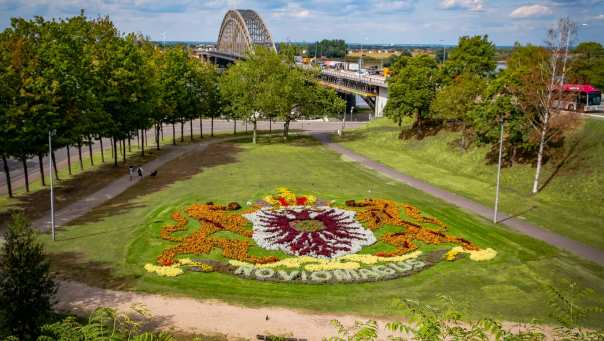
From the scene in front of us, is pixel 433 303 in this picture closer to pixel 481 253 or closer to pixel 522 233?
pixel 481 253

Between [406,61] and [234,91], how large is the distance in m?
32.8

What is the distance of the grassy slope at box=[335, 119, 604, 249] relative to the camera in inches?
1967

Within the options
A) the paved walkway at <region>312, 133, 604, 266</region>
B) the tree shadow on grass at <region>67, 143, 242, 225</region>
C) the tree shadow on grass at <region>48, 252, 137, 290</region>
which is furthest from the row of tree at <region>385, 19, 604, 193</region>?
the tree shadow on grass at <region>48, 252, 137, 290</region>

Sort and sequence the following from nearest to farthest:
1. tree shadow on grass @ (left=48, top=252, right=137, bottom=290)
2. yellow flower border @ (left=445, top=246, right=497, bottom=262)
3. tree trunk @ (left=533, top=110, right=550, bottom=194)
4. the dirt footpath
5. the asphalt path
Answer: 1. the dirt footpath
2. tree shadow on grass @ (left=48, top=252, right=137, bottom=290)
3. yellow flower border @ (left=445, top=246, right=497, bottom=262)
4. tree trunk @ (left=533, top=110, right=550, bottom=194)
5. the asphalt path

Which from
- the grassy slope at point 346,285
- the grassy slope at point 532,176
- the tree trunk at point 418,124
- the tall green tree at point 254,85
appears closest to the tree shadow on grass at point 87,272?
the grassy slope at point 346,285

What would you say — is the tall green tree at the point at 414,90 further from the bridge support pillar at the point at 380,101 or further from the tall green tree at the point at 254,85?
the bridge support pillar at the point at 380,101

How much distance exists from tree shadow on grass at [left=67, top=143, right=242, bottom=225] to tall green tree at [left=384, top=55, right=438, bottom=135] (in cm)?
2833

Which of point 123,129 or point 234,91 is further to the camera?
point 234,91

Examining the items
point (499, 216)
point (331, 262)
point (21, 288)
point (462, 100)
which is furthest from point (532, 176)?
point (21, 288)

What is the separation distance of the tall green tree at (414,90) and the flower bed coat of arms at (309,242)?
38496mm

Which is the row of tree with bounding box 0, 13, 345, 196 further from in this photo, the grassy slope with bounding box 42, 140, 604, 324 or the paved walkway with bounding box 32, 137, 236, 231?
the grassy slope with bounding box 42, 140, 604, 324

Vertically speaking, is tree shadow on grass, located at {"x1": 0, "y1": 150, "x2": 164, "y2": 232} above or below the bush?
below

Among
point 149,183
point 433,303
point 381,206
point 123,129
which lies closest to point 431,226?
point 381,206

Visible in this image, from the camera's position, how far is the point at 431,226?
46000mm
